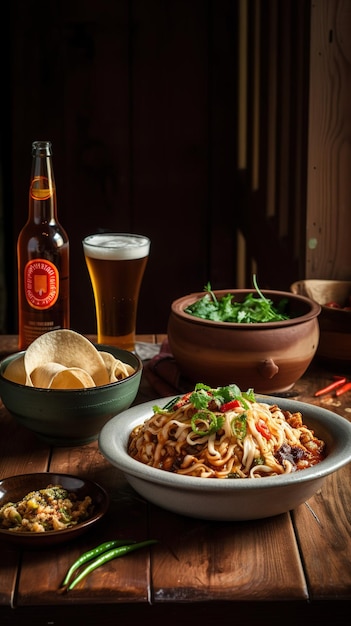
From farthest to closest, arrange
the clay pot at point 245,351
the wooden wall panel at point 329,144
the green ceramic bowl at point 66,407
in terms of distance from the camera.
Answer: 1. the wooden wall panel at point 329,144
2. the clay pot at point 245,351
3. the green ceramic bowl at point 66,407

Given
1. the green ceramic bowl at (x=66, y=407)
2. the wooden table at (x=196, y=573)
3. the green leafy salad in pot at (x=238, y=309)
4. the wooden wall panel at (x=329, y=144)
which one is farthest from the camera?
the wooden wall panel at (x=329, y=144)

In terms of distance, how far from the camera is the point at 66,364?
5.70 feet

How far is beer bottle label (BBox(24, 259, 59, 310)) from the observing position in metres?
2.04

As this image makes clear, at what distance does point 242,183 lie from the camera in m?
3.91

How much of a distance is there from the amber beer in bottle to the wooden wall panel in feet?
2.77

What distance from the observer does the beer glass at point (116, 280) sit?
206 centimetres

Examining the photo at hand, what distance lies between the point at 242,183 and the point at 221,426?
8.64 feet

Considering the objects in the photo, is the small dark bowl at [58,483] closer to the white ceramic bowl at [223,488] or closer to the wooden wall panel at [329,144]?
the white ceramic bowl at [223,488]

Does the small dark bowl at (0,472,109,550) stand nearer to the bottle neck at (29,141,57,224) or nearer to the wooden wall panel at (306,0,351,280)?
the bottle neck at (29,141,57,224)

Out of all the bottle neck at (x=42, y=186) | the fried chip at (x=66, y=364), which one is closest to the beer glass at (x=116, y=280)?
the bottle neck at (x=42, y=186)

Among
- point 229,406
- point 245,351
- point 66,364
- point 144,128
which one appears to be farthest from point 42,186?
point 144,128

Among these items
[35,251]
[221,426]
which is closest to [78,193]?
[35,251]

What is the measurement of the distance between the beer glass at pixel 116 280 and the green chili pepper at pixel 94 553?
0.87 m

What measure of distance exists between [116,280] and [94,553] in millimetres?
925
